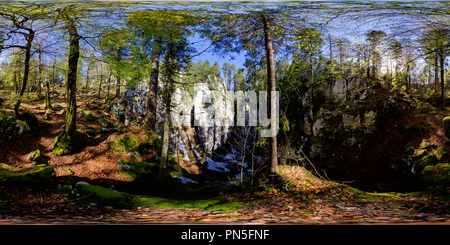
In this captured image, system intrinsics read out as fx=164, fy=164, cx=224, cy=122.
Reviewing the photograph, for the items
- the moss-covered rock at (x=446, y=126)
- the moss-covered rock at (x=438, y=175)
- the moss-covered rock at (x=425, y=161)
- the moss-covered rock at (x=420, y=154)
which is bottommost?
the moss-covered rock at (x=438, y=175)

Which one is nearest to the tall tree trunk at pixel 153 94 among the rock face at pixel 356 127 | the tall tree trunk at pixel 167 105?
the tall tree trunk at pixel 167 105

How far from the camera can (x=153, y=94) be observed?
2.36 m

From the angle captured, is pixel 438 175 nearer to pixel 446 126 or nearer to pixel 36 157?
pixel 446 126

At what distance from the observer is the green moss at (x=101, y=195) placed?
1.74 metres

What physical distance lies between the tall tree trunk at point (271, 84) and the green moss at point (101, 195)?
229cm

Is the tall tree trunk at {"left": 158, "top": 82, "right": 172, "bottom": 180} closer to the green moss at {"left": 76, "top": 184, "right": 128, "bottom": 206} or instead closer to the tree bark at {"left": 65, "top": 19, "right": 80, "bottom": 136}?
the green moss at {"left": 76, "top": 184, "right": 128, "bottom": 206}

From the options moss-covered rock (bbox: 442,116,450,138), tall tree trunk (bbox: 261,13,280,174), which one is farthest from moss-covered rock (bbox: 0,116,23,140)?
moss-covered rock (bbox: 442,116,450,138)

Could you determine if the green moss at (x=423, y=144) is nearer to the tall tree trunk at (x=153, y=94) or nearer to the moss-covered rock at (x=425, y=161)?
the moss-covered rock at (x=425, y=161)

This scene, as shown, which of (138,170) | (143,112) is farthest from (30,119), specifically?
(138,170)

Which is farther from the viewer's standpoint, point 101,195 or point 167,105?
point 167,105

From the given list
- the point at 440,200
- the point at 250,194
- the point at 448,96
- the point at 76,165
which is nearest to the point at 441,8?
the point at 448,96

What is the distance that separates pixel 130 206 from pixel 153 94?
143 centimetres

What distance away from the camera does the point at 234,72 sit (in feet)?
7.47

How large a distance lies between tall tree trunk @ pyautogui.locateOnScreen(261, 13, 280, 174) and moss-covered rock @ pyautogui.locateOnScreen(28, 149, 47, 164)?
3.05m
